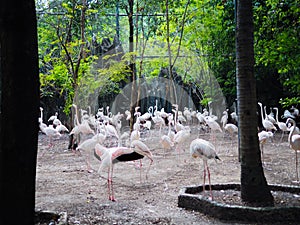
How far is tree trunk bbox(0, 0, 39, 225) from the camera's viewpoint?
250 centimetres

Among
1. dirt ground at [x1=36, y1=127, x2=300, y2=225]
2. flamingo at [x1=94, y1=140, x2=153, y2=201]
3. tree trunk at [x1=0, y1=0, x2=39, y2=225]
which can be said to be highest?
tree trunk at [x1=0, y1=0, x2=39, y2=225]

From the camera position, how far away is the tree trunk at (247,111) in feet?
15.3

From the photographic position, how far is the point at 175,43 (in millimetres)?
18562

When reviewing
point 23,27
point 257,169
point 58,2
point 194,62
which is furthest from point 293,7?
point 194,62

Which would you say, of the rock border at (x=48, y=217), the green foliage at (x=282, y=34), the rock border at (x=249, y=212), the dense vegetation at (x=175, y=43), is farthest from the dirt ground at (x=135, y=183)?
the green foliage at (x=282, y=34)

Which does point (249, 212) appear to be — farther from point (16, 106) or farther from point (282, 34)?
point (282, 34)

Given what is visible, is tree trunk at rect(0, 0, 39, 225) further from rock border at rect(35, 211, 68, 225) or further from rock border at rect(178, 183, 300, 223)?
rock border at rect(178, 183, 300, 223)

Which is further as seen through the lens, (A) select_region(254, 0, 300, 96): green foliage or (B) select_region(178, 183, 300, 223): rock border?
(A) select_region(254, 0, 300, 96): green foliage

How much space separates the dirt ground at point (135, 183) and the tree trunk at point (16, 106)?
1891 mm

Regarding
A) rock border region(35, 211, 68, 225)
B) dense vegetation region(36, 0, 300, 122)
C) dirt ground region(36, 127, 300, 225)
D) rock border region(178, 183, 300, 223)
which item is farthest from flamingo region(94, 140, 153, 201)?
dense vegetation region(36, 0, 300, 122)

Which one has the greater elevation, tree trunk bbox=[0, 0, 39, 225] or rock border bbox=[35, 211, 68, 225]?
tree trunk bbox=[0, 0, 39, 225]

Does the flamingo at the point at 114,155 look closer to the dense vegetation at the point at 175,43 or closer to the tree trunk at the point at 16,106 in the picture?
the dense vegetation at the point at 175,43

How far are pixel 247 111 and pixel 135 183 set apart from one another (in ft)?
9.44

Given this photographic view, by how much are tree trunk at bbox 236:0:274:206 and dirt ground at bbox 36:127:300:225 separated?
749 mm
